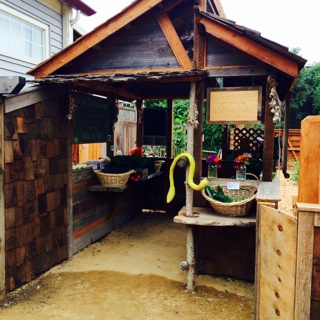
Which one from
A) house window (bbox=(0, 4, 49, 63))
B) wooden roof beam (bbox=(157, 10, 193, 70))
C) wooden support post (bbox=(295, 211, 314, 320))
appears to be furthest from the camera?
house window (bbox=(0, 4, 49, 63))

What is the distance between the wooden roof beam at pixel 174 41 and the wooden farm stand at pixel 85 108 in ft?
0.05

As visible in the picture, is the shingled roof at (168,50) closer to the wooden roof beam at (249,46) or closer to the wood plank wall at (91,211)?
the wooden roof beam at (249,46)

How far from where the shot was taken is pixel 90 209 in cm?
589

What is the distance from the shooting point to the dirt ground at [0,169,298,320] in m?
3.83

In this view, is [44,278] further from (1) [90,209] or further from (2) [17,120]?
(2) [17,120]

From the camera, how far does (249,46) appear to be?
13.6 ft

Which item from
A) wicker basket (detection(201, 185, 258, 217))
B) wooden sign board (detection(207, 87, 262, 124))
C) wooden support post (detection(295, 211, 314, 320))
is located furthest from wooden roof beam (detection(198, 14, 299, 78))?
wooden support post (detection(295, 211, 314, 320))

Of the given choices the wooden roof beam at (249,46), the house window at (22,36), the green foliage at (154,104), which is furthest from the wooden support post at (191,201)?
the green foliage at (154,104)

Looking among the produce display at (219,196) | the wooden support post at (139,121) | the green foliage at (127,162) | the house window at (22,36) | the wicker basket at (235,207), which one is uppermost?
the house window at (22,36)

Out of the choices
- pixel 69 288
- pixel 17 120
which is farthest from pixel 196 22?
pixel 69 288

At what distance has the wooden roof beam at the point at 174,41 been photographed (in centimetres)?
463

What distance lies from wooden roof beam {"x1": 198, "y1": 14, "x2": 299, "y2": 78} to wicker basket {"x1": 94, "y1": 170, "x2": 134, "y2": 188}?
264 centimetres

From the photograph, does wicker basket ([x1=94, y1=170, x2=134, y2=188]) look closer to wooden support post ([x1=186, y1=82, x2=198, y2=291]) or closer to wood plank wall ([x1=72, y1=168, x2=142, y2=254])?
wood plank wall ([x1=72, y1=168, x2=142, y2=254])

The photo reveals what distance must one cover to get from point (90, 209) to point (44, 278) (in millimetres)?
1508
